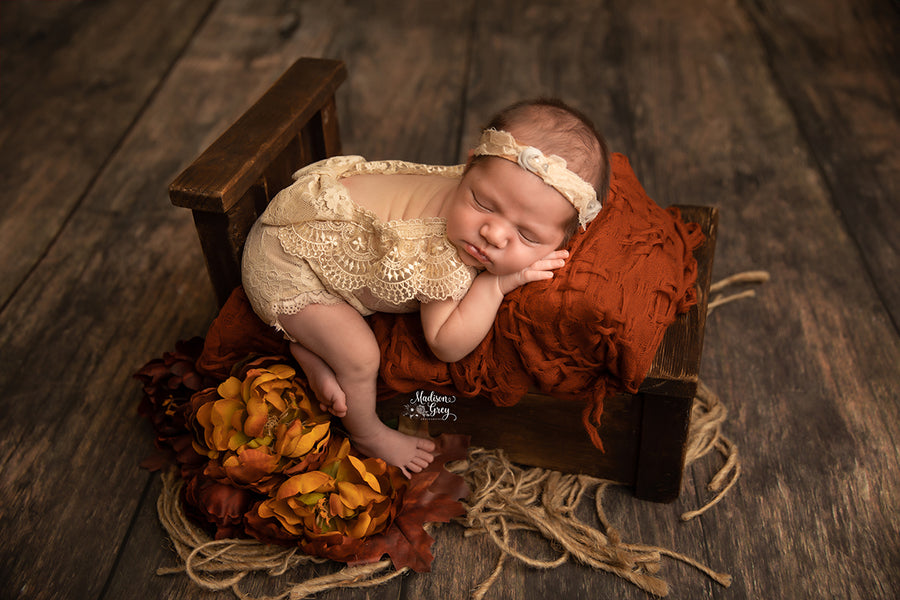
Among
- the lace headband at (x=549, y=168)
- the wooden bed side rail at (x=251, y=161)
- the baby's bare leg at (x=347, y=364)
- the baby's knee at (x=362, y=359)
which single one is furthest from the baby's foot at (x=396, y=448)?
the lace headband at (x=549, y=168)

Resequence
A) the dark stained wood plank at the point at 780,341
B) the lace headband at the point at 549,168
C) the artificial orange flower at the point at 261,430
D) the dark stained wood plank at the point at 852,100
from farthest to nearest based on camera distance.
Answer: the dark stained wood plank at the point at 852,100, the dark stained wood plank at the point at 780,341, the artificial orange flower at the point at 261,430, the lace headband at the point at 549,168

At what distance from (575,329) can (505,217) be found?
0.18 m

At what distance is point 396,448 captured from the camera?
4.14 feet

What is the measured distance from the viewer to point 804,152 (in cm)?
212

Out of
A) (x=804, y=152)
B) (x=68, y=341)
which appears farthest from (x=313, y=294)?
(x=804, y=152)

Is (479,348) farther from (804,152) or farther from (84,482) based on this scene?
(804,152)

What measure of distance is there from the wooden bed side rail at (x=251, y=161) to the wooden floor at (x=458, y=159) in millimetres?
386

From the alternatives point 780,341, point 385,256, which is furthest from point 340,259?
point 780,341

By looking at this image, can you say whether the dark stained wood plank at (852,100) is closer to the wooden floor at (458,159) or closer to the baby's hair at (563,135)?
the wooden floor at (458,159)

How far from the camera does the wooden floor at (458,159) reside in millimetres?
1225

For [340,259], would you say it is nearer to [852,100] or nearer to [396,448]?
[396,448]

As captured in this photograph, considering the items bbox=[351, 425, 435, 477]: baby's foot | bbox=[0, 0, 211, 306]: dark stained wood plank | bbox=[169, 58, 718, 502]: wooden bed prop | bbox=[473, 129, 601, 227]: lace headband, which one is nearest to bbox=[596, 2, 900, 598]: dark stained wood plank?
bbox=[169, 58, 718, 502]: wooden bed prop

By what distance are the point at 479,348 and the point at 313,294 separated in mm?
249

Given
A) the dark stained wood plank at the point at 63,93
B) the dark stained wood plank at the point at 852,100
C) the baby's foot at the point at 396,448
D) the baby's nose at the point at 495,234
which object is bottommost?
the dark stained wood plank at the point at 852,100
